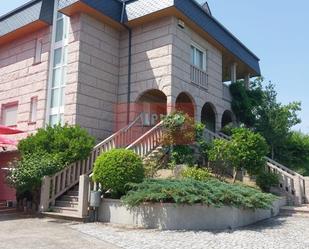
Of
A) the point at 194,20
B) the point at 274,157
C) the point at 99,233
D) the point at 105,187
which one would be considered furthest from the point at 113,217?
the point at 274,157

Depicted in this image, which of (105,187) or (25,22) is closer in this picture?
(105,187)

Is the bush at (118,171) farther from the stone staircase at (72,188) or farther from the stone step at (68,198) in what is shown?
the stone step at (68,198)

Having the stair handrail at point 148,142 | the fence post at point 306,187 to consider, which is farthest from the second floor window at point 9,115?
the fence post at point 306,187

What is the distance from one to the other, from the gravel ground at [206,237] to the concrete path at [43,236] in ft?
1.12

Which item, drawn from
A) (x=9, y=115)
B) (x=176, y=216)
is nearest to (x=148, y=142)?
(x=176, y=216)

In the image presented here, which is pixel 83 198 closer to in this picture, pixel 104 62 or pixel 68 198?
pixel 68 198

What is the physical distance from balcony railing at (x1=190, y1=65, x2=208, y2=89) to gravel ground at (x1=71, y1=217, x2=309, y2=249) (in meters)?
9.06

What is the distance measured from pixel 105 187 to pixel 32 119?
828 cm

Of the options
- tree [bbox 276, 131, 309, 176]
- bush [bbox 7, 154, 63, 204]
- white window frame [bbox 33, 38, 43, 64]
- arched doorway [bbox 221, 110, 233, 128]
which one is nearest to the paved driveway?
bush [bbox 7, 154, 63, 204]

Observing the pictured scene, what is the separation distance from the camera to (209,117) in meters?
21.5

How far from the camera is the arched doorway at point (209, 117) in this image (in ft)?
66.3

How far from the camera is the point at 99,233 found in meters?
8.77

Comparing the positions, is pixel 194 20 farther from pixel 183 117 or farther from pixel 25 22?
pixel 25 22

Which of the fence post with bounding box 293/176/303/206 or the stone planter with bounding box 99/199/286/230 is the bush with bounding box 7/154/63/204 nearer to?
the stone planter with bounding box 99/199/286/230
